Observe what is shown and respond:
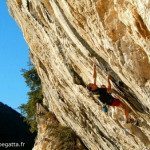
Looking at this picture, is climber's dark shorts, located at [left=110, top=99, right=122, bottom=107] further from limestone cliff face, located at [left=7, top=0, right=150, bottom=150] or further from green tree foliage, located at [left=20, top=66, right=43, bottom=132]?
green tree foliage, located at [left=20, top=66, right=43, bottom=132]

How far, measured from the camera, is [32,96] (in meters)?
38.9

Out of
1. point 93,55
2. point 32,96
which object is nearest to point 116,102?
point 93,55

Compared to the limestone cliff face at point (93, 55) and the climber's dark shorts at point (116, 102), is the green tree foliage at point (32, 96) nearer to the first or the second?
the limestone cliff face at point (93, 55)

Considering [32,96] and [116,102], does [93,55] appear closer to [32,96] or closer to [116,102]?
[116,102]

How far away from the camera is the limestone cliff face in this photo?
11258 mm

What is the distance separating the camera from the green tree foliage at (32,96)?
127 feet

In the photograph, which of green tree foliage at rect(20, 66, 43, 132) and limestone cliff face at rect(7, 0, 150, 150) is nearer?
limestone cliff face at rect(7, 0, 150, 150)

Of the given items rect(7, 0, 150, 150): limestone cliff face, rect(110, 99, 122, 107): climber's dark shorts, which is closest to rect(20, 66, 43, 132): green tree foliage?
rect(7, 0, 150, 150): limestone cliff face

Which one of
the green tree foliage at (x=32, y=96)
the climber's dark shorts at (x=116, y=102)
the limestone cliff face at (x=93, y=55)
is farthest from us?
the green tree foliage at (x=32, y=96)

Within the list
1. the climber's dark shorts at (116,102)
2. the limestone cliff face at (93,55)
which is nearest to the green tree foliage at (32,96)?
the limestone cliff face at (93,55)

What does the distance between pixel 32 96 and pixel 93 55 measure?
81.8 ft

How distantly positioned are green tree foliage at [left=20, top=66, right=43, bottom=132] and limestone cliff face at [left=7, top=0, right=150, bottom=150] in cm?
1291

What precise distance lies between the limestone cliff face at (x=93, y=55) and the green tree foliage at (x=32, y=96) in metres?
12.9

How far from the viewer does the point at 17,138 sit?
48.5 meters
